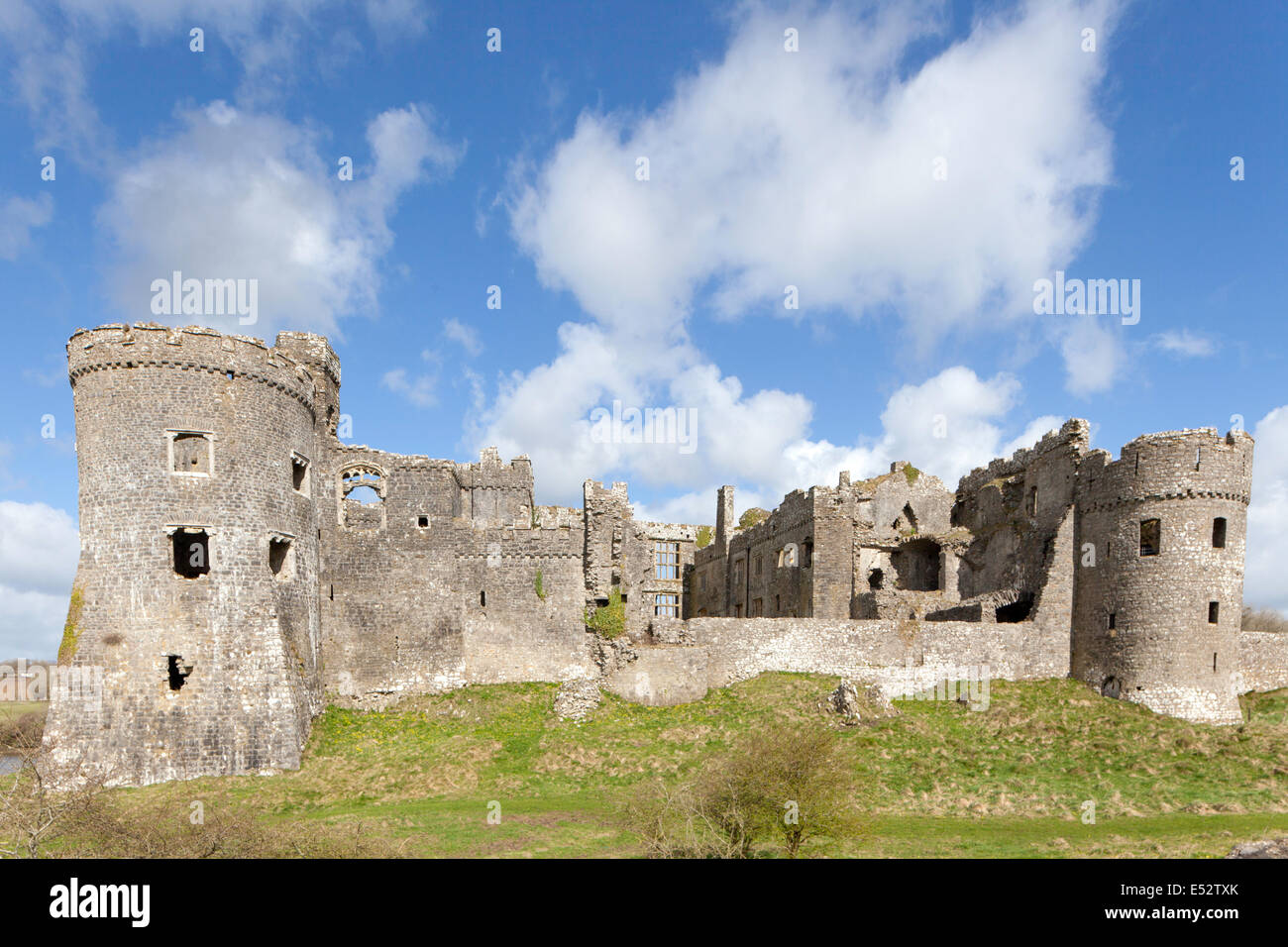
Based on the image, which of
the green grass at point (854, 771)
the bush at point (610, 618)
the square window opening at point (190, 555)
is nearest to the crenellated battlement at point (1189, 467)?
the green grass at point (854, 771)

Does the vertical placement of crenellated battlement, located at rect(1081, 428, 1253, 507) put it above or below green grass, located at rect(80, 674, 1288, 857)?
above

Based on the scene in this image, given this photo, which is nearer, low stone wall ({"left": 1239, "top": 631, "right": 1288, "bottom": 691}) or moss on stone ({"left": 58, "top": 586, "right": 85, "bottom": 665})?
moss on stone ({"left": 58, "top": 586, "right": 85, "bottom": 665})

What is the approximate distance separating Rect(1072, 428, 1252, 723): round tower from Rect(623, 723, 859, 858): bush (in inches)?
851

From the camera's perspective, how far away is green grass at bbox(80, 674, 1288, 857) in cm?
1845

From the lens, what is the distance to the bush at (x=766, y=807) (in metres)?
14.2

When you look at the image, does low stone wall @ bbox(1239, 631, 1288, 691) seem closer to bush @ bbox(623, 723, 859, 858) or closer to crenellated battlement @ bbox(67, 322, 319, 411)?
bush @ bbox(623, 723, 859, 858)

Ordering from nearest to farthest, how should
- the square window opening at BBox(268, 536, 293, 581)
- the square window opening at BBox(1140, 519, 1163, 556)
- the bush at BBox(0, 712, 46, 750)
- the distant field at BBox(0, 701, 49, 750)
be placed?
the bush at BBox(0, 712, 46, 750) → the distant field at BBox(0, 701, 49, 750) → the square window opening at BBox(268, 536, 293, 581) → the square window opening at BBox(1140, 519, 1163, 556)

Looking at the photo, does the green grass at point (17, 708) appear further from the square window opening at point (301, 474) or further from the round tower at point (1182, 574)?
the round tower at point (1182, 574)

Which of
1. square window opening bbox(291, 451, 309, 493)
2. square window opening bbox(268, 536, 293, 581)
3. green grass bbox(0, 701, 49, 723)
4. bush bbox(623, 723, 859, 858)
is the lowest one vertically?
green grass bbox(0, 701, 49, 723)

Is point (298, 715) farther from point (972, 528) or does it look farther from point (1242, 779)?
point (972, 528)

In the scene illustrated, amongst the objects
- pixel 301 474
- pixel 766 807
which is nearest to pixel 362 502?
pixel 301 474

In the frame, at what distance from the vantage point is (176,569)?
25.7 metres

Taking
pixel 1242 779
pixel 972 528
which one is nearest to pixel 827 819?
pixel 1242 779

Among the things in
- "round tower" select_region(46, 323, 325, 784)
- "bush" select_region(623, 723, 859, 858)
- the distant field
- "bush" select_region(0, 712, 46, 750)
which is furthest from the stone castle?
"bush" select_region(623, 723, 859, 858)
